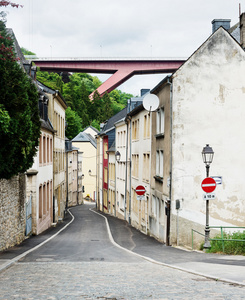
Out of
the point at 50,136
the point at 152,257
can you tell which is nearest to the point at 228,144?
the point at 152,257

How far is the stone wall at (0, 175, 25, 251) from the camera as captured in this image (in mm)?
15766

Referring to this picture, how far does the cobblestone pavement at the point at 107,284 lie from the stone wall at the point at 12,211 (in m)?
3.95

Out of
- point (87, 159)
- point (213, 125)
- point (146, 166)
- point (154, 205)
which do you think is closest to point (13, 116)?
point (213, 125)

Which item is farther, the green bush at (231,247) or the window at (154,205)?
the window at (154,205)

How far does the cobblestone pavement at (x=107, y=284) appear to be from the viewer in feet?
25.5

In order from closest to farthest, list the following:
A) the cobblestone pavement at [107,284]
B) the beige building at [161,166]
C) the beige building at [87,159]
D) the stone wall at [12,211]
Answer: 1. the cobblestone pavement at [107,284]
2. the stone wall at [12,211]
3. the beige building at [161,166]
4. the beige building at [87,159]

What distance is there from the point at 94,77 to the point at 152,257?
5072 inches

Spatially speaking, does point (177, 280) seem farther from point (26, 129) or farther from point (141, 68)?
point (141, 68)

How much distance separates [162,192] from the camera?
22.0 m

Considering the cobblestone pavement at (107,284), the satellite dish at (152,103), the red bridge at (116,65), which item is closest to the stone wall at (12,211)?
the cobblestone pavement at (107,284)

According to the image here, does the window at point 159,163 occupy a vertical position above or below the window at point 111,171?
above

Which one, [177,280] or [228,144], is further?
[228,144]

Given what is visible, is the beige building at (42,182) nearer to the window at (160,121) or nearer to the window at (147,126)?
the window at (147,126)

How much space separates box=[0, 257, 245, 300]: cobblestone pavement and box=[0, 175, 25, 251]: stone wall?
3955 mm
